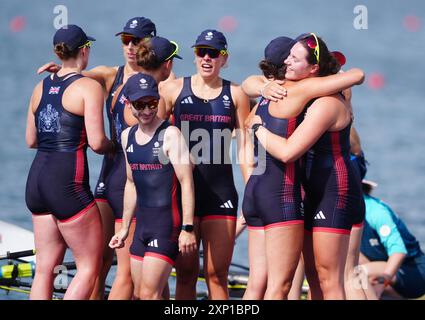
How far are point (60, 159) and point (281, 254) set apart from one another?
1912 mm

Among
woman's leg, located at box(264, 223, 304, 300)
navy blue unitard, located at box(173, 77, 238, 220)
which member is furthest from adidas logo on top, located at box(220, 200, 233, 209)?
woman's leg, located at box(264, 223, 304, 300)

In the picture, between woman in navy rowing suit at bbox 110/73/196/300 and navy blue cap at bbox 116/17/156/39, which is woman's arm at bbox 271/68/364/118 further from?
navy blue cap at bbox 116/17/156/39

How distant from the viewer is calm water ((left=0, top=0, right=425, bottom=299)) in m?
21.7

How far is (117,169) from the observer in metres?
10.5

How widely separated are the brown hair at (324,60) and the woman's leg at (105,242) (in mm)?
2303

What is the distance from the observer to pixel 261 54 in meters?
34.9

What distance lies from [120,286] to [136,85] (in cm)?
170

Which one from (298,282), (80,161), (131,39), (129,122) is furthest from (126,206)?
(298,282)

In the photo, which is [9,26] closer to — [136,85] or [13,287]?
[13,287]

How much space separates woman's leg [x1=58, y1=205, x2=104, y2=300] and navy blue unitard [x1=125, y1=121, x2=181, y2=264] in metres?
0.49

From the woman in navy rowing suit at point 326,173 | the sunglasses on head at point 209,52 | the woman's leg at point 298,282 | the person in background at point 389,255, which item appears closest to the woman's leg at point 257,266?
the woman in navy rowing suit at point 326,173

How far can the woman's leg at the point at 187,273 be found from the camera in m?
10.3

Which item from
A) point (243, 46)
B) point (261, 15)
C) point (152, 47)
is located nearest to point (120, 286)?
point (152, 47)

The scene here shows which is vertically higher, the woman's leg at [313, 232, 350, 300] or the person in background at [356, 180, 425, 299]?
the woman's leg at [313, 232, 350, 300]
